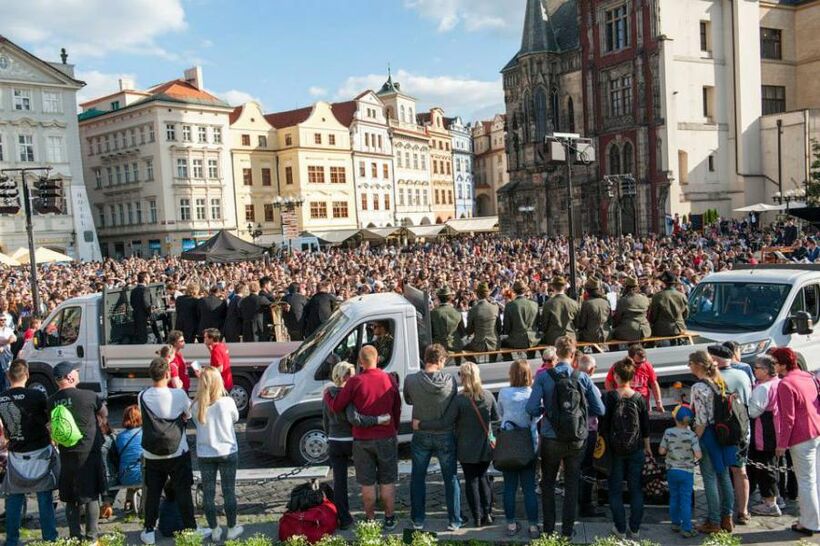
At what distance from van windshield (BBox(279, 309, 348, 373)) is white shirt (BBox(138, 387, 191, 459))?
2.30m

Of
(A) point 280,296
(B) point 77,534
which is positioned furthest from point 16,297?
(B) point 77,534

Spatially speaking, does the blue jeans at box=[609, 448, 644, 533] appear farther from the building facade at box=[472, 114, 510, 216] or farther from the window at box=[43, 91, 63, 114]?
the building facade at box=[472, 114, 510, 216]

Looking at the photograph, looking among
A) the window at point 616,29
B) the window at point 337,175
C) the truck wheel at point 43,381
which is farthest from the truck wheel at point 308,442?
the window at point 337,175

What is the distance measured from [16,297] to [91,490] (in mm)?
15551

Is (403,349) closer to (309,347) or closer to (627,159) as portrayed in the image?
(309,347)

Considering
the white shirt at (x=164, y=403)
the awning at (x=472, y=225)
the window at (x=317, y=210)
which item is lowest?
the white shirt at (x=164, y=403)

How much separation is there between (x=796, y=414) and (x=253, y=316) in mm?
9046

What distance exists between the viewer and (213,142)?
189 ft

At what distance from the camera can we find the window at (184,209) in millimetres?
56531

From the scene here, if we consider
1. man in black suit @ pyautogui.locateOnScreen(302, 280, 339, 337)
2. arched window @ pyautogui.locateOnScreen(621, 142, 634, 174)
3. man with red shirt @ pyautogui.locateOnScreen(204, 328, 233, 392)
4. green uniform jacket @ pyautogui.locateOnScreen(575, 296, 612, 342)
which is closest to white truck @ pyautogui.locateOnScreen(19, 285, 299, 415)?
man with red shirt @ pyautogui.locateOnScreen(204, 328, 233, 392)

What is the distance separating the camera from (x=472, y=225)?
2596 inches

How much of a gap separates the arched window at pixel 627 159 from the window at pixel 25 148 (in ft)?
142

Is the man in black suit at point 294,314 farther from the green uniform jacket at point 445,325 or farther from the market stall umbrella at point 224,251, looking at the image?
the market stall umbrella at point 224,251

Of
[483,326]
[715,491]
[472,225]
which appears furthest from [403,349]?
[472,225]
